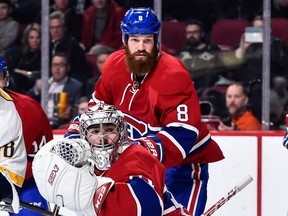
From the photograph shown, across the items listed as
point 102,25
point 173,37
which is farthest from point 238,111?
point 102,25

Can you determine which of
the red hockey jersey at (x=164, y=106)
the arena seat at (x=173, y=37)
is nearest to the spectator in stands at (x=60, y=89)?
the arena seat at (x=173, y=37)

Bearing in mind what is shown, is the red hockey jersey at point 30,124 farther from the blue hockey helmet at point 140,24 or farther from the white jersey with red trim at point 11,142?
the blue hockey helmet at point 140,24

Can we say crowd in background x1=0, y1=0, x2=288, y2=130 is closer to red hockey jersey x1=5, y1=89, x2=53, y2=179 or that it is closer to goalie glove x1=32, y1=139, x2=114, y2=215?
red hockey jersey x1=5, y1=89, x2=53, y2=179

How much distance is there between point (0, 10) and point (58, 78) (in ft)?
2.11

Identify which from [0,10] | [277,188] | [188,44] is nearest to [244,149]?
[277,188]

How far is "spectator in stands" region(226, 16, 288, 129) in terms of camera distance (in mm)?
6418

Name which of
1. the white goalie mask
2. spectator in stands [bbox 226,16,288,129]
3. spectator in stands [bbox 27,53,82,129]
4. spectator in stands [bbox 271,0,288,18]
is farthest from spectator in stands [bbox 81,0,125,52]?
the white goalie mask

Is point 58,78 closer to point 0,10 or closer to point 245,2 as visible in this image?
point 0,10

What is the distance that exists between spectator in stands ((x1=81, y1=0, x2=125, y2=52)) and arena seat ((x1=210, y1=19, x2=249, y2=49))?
56cm

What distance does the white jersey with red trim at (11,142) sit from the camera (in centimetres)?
446

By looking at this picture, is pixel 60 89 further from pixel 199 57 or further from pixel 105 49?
pixel 199 57

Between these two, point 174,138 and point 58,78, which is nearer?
point 174,138

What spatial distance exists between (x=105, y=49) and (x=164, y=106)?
2350mm

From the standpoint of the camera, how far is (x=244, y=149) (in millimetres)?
5695
